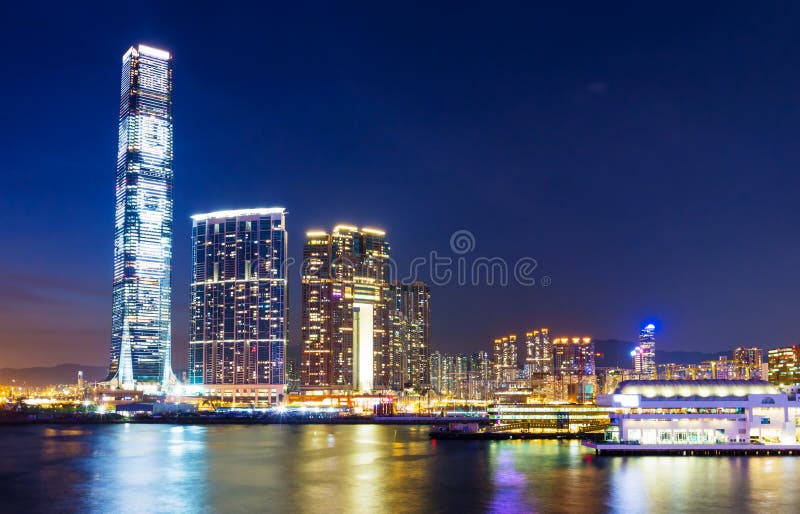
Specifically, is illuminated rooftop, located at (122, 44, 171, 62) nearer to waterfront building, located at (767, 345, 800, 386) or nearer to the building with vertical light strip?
the building with vertical light strip

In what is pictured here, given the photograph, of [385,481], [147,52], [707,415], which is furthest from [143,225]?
[707,415]

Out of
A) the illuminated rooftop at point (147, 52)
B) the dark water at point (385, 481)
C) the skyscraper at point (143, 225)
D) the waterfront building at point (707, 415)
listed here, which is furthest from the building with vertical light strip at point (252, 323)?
the waterfront building at point (707, 415)

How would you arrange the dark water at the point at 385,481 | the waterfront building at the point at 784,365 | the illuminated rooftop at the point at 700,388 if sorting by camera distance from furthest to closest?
the waterfront building at the point at 784,365, the illuminated rooftop at the point at 700,388, the dark water at the point at 385,481

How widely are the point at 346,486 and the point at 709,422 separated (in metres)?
34.1

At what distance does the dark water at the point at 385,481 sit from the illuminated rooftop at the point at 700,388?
6.47 metres

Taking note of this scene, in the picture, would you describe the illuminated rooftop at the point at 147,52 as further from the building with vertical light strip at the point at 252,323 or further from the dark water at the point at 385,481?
the dark water at the point at 385,481

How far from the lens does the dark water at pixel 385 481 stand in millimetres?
42812

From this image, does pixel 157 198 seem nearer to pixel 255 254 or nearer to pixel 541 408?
pixel 255 254

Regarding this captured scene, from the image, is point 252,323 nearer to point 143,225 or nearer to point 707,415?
point 143,225

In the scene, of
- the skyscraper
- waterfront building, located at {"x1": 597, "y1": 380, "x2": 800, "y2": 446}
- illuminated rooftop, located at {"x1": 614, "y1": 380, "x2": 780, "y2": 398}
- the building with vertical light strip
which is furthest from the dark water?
the building with vertical light strip

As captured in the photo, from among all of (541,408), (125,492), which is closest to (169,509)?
(125,492)

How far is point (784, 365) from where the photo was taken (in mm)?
181750

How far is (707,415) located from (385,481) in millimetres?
30508

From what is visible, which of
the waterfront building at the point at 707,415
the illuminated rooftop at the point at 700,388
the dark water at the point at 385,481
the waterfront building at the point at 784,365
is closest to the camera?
the dark water at the point at 385,481
